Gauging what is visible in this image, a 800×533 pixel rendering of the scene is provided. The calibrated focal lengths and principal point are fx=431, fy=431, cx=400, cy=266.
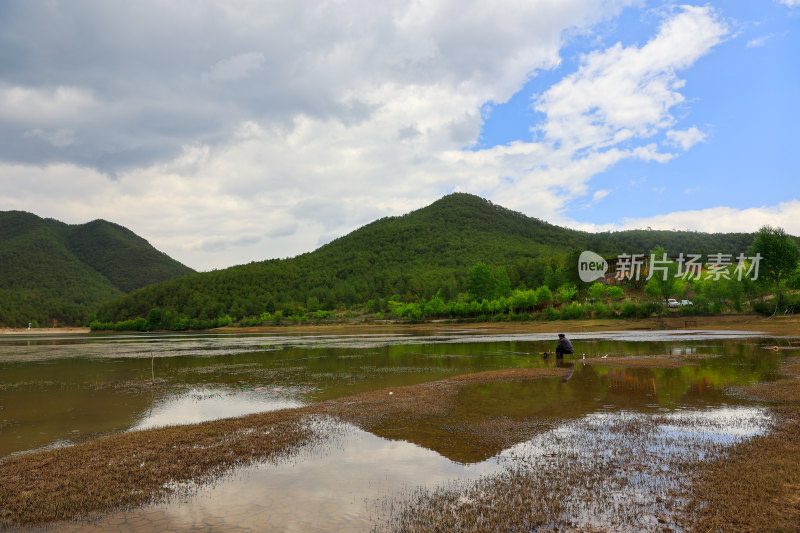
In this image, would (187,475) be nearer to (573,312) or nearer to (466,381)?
(466,381)

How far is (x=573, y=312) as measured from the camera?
90562 millimetres

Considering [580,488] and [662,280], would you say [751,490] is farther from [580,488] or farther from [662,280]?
[662,280]

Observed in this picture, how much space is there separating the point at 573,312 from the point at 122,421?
8762cm

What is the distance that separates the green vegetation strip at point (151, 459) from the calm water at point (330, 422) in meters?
0.95

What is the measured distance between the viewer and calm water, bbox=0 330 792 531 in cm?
852

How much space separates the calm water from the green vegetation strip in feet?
3.13

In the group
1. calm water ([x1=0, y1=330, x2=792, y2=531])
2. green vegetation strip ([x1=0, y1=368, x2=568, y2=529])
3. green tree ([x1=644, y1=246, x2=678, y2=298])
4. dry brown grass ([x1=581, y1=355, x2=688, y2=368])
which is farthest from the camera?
green tree ([x1=644, y1=246, x2=678, y2=298])

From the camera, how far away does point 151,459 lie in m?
11.5

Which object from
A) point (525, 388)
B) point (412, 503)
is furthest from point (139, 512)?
point (525, 388)

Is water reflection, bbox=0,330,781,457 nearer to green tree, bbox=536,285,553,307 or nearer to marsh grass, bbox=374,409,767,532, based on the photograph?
marsh grass, bbox=374,409,767,532

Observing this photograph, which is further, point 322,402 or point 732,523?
point 322,402

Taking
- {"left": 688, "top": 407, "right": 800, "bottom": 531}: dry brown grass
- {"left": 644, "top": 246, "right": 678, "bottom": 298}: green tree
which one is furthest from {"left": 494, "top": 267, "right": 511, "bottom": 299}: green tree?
{"left": 688, "top": 407, "right": 800, "bottom": 531}: dry brown grass

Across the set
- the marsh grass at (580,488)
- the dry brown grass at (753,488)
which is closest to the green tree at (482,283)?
the marsh grass at (580,488)

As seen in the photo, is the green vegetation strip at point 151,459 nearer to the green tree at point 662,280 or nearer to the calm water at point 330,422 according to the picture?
the calm water at point 330,422
